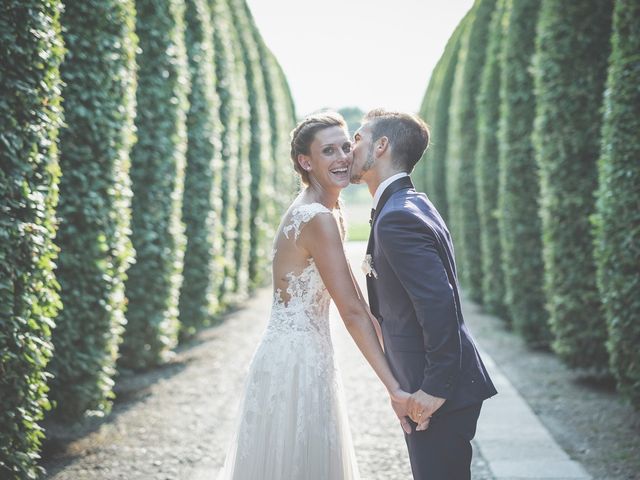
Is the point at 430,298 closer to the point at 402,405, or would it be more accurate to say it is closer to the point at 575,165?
the point at 402,405

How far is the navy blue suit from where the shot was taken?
8.59ft

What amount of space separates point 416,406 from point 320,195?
1.27m

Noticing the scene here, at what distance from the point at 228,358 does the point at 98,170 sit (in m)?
4.26

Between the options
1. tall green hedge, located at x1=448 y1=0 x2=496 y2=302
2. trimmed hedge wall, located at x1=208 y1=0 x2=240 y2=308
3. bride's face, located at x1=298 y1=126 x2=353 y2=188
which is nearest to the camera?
bride's face, located at x1=298 y1=126 x2=353 y2=188

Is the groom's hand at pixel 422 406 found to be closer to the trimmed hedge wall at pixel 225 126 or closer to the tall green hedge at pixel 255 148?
the trimmed hedge wall at pixel 225 126

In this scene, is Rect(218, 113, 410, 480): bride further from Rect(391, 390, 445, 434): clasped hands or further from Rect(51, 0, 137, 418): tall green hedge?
Rect(51, 0, 137, 418): tall green hedge

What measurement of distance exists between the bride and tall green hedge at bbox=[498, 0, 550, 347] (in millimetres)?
6624

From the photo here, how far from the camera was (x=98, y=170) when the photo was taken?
18.8 feet

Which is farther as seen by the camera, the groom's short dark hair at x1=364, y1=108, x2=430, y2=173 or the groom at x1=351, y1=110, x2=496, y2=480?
the groom's short dark hair at x1=364, y1=108, x2=430, y2=173

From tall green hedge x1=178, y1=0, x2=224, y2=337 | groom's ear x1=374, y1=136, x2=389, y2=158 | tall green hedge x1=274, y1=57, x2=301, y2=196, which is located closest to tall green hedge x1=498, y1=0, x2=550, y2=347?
tall green hedge x1=178, y1=0, x2=224, y2=337

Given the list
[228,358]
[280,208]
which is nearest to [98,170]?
[228,358]

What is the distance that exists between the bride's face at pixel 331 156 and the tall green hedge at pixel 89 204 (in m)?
2.95

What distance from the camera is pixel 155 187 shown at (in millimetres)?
7891

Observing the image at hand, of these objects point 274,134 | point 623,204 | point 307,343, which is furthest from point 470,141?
point 307,343
